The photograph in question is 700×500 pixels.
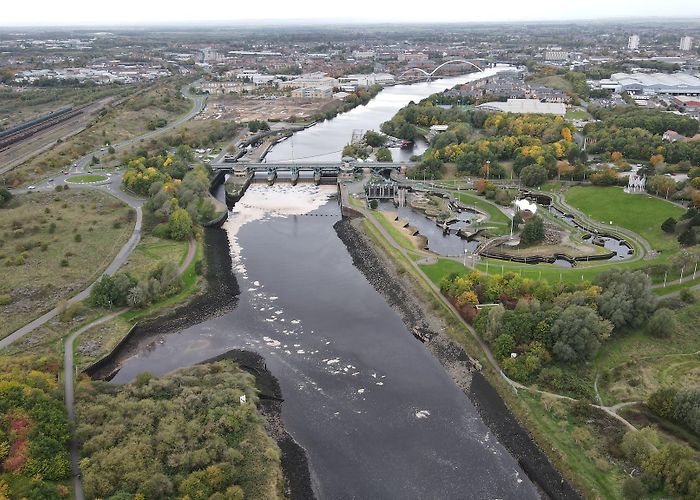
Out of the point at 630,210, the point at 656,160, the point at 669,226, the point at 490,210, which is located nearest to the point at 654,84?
the point at 656,160

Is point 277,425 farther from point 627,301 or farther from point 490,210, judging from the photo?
point 490,210

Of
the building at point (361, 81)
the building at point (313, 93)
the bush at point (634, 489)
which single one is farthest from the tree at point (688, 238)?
the building at point (361, 81)

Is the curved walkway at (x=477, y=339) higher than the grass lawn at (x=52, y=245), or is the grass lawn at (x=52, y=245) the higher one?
the grass lawn at (x=52, y=245)

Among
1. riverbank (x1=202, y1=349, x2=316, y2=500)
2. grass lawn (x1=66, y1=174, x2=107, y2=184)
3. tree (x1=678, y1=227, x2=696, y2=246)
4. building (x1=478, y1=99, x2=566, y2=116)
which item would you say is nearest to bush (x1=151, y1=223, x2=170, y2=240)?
riverbank (x1=202, y1=349, x2=316, y2=500)

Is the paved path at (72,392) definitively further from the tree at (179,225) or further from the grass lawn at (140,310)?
the tree at (179,225)

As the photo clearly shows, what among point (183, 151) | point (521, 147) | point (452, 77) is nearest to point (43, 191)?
point (183, 151)

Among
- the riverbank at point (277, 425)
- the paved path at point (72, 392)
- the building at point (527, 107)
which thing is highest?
the building at point (527, 107)
